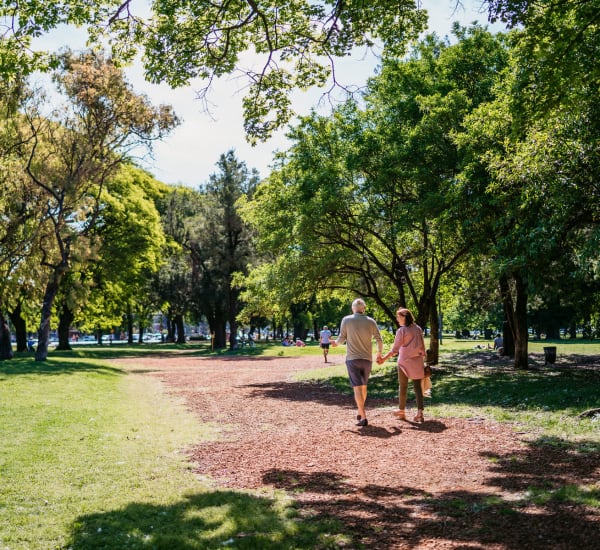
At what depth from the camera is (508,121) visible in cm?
1273

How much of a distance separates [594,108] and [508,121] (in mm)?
2928

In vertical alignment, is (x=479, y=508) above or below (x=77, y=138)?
below

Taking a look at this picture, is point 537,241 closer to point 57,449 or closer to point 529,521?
point 529,521

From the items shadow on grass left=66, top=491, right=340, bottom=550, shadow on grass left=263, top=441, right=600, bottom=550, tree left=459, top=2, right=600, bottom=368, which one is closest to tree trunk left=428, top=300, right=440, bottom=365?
tree left=459, top=2, right=600, bottom=368

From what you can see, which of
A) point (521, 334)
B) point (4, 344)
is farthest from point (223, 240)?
point (521, 334)

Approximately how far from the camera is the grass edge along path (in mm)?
4656

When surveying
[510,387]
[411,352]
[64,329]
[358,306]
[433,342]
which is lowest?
[510,387]

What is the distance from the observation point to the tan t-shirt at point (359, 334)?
30.9 feet

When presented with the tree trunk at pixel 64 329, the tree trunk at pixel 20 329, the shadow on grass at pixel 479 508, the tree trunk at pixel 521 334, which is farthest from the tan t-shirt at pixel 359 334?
the tree trunk at pixel 64 329

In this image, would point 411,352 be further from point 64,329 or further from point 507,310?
point 64,329

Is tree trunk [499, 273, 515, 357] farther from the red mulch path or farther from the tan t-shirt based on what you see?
the red mulch path

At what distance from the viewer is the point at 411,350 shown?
976cm

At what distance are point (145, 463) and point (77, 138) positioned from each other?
21896 mm

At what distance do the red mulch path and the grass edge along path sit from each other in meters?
0.48
